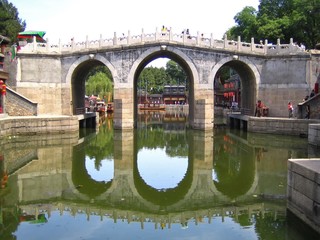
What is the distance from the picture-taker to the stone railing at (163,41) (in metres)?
23.6

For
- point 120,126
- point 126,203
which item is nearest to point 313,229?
point 126,203

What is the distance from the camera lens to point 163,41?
23.3 metres

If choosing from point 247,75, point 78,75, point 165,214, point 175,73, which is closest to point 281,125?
point 247,75

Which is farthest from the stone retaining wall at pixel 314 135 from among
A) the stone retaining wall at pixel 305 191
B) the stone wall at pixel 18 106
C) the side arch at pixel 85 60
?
the stone wall at pixel 18 106

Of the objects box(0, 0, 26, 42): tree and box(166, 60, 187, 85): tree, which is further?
box(166, 60, 187, 85): tree

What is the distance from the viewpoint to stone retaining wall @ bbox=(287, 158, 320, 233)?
19.9 feet

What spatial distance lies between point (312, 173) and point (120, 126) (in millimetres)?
18375

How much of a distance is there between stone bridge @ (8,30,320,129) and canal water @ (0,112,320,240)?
7.69m

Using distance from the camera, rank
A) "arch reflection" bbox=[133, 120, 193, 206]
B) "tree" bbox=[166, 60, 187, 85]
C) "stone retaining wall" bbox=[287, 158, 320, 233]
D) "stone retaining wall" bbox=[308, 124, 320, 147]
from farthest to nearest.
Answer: "tree" bbox=[166, 60, 187, 85] < "stone retaining wall" bbox=[308, 124, 320, 147] < "arch reflection" bbox=[133, 120, 193, 206] < "stone retaining wall" bbox=[287, 158, 320, 233]

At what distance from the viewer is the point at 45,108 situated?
25188 mm

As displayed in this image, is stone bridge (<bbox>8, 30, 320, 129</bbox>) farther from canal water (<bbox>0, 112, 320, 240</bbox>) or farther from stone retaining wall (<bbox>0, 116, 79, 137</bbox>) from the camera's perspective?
canal water (<bbox>0, 112, 320, 240</bbox>)

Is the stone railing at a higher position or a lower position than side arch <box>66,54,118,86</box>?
higher

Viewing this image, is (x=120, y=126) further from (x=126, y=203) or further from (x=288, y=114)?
(x=126, y=203)

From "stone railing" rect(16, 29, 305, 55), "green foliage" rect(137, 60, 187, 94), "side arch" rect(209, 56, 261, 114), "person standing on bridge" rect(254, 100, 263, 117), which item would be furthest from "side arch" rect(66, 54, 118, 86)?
"green foliage" rect(137, 60, 187, 94)
